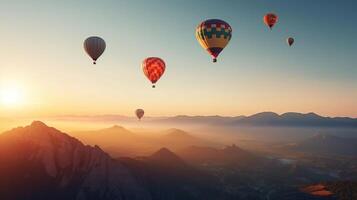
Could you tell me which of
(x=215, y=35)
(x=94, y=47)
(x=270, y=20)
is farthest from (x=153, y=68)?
(x=270, y=20)

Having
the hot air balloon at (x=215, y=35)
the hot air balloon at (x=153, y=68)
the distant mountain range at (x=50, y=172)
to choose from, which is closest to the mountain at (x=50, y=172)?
the distant mountain range at (x=50, y=172)

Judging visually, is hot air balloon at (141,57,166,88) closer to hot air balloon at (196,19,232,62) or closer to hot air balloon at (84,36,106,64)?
hot air balloon at (84,36,106,64)

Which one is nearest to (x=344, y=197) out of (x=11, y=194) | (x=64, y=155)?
(x=64, y=155)

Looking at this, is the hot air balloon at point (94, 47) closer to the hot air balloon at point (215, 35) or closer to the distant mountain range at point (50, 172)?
the hot air balloon at point (215, 35)

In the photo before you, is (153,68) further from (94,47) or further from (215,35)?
(215,35)

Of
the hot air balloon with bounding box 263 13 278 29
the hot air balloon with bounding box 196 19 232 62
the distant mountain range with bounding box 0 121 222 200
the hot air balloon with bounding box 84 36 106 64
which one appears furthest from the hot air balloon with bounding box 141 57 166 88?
the distant mountain range with bounding box 0 121 222 200
